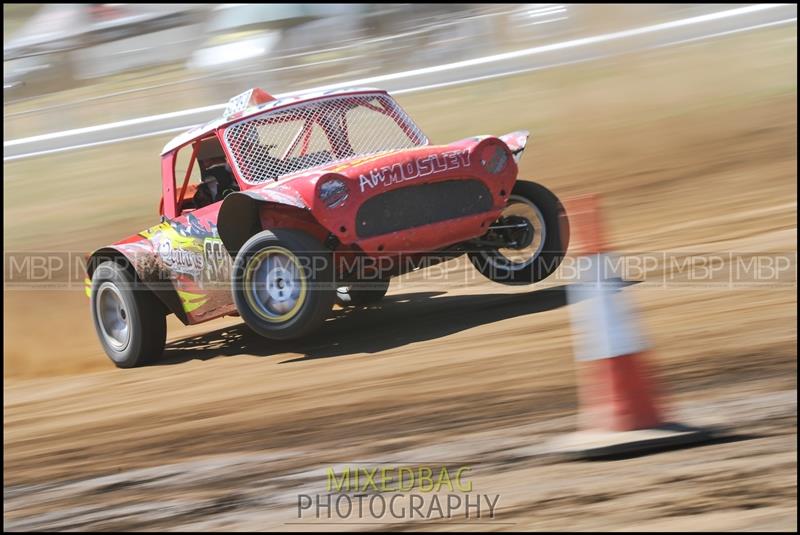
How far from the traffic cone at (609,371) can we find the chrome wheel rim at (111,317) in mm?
4237

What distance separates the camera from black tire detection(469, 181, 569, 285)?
681cm

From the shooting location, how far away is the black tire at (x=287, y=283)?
6133 millimetres

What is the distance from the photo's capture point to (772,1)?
13766 mm

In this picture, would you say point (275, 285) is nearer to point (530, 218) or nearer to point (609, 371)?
point (530, 218)

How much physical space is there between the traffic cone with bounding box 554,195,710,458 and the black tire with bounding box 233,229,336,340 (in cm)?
233

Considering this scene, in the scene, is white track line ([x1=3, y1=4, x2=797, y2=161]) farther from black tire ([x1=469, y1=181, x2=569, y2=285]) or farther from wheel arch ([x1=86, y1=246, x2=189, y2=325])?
black tire ([x1=469, y1=181, x2=569, y2=285])

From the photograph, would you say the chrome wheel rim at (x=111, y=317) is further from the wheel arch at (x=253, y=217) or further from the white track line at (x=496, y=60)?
the white track line at (x=496, y=60)

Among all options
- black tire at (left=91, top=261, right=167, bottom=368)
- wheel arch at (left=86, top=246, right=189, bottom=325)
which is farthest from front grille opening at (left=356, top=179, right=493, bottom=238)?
black tire at (left=91, top=261, right=167, bottom=368)

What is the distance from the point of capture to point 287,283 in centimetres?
629

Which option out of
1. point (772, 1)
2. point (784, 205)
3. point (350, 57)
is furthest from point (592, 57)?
point (784, 205)

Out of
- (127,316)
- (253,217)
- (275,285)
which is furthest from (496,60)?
(275,285)

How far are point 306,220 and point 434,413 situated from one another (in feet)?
6.53

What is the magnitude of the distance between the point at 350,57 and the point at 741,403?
479 inches

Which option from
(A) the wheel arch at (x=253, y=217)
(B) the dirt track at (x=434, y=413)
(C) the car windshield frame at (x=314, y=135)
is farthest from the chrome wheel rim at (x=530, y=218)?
(A) the wheel arch at (x=253, y=217)
